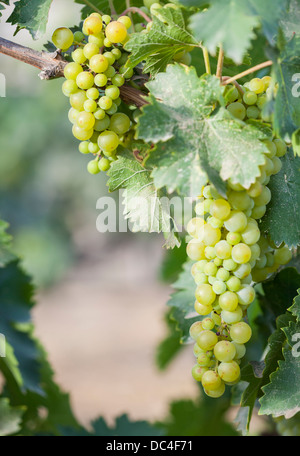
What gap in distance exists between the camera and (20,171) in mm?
5871

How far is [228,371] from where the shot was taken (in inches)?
21.6

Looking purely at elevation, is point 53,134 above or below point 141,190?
below

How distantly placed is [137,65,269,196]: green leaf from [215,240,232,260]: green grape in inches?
3.2

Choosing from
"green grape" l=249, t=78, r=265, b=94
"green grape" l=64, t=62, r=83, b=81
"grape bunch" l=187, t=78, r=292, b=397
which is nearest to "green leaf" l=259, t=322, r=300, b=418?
"grape bunch" l=187, t=78, r=292, b=397

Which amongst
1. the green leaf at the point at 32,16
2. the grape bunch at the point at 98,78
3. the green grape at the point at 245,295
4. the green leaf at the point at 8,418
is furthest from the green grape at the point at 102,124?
the green leaf at the point at 8,418

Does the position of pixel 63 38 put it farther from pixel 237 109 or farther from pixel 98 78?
pixel 237 109

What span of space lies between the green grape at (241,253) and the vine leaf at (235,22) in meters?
0.21

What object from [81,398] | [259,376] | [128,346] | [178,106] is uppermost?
[178,106]

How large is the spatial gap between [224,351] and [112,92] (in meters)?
0.31

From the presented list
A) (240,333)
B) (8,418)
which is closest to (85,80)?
(240,333)

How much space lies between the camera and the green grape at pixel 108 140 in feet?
1.97

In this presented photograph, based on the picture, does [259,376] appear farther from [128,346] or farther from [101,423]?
[128,346]

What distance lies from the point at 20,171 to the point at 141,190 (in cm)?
547
